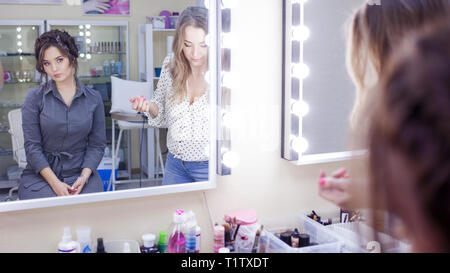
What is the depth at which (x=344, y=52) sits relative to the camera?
1.29 meters

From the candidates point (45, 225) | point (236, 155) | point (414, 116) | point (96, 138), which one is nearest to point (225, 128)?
point (236, 155)

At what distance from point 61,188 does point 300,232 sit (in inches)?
27.4

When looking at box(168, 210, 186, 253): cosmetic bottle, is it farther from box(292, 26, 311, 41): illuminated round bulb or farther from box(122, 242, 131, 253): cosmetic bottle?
box(292, 26, 311, 41): illuminated round bulb

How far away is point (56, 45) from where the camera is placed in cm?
102

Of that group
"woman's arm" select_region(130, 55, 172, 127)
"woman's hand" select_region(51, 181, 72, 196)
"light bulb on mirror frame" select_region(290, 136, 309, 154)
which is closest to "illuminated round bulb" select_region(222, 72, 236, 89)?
"woman's arm" select_region(130, 55, 172, 127)

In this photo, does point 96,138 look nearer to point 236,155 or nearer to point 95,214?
point 95,214

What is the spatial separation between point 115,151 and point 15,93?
258mm

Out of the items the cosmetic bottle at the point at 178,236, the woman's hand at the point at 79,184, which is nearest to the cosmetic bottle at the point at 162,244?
the cosmetic bottle at the point at 178,236

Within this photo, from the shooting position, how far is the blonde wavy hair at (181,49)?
1133 mm

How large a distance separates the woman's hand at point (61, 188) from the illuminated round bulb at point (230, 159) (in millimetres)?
398

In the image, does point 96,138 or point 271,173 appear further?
point 271,173

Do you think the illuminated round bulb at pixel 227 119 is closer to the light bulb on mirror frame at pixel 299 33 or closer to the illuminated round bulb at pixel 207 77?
the illuminated round bulb at pixel 207 77

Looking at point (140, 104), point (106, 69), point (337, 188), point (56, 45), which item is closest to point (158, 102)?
point (140, 104)

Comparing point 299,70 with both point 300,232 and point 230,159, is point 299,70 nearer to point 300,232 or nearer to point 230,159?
point 230,159
